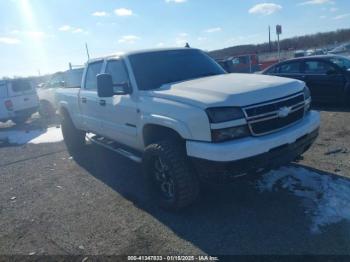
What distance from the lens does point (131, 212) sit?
15.2 feet

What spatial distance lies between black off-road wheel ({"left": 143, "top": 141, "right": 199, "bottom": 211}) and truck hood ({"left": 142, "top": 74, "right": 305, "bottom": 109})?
0.61 m

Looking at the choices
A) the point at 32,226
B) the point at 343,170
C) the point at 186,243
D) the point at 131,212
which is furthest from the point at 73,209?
the point at 343,170

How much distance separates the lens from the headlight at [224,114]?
3672mm

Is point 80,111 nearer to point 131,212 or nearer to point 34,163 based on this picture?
point 34,163

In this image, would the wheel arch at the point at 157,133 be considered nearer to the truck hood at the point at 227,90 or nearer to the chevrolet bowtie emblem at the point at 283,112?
the truck hood at the point at 227,90

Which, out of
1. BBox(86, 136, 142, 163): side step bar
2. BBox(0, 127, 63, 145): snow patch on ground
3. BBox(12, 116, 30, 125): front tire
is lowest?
BBox(0, 127, 63, 145): snow patch on ground

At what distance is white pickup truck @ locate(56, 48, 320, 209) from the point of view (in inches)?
145

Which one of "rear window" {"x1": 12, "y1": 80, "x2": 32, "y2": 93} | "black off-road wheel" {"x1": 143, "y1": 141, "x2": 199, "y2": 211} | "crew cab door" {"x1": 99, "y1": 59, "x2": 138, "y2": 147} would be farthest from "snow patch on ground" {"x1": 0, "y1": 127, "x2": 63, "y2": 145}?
"black off-road wheel" {"x1": 143, "y1": 141, "x2": 199, "y2": 211}

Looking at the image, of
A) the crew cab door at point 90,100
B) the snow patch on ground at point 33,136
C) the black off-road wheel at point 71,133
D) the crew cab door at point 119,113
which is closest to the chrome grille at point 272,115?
the crew cab door at point 119,113

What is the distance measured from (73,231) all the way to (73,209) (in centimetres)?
69

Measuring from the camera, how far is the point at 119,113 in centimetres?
528

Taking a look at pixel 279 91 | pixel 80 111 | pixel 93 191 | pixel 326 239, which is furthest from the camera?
pixel 80 111

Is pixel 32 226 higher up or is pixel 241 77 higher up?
pixel 241 77

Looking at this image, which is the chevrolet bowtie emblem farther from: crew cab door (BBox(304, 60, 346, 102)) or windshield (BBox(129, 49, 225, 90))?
crew cab door (BBox(304, 60, 346, 102))
